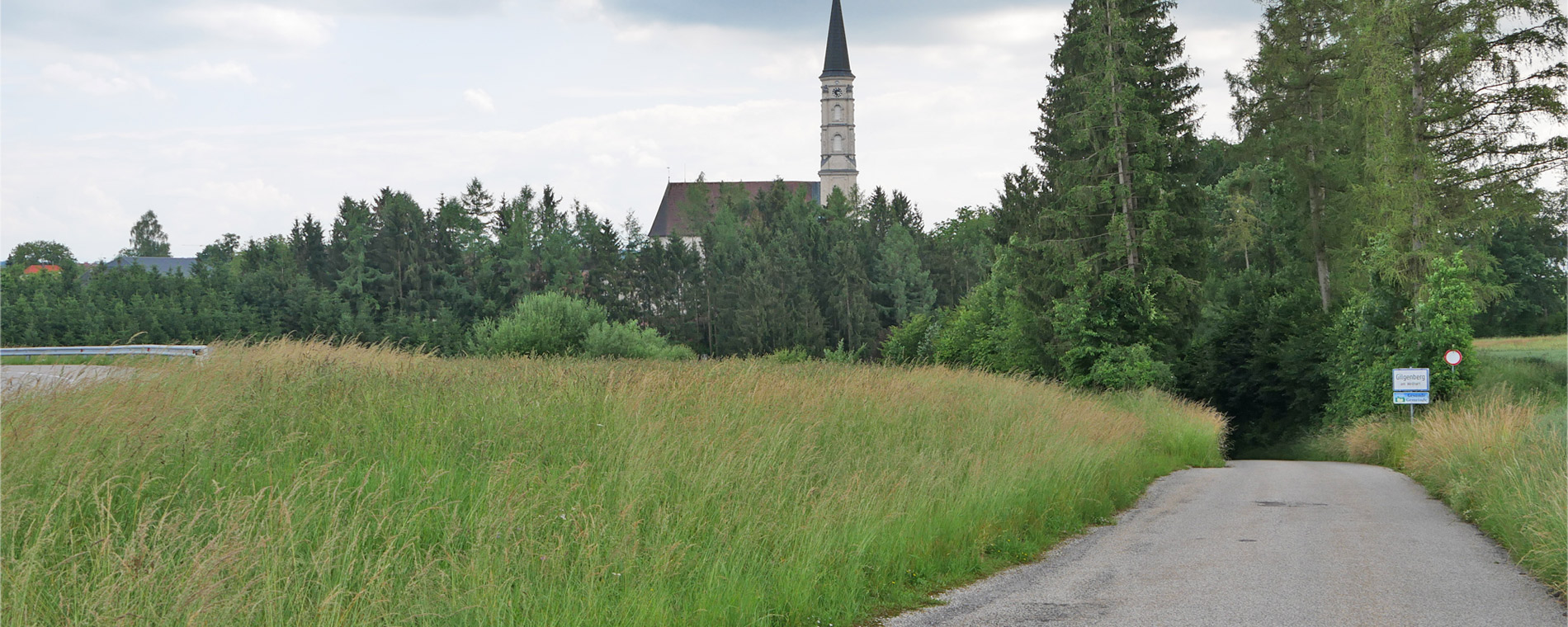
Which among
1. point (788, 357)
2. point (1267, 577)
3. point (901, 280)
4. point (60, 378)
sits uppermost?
point (901, 280)

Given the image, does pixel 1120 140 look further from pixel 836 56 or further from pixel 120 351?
pixel 836 56

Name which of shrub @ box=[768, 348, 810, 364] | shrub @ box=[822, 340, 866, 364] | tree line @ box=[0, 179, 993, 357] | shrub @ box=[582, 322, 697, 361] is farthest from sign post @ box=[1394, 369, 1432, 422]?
tree line @ box=[0, 179, 993, 357]

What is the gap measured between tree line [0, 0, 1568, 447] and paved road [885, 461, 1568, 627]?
2509cm

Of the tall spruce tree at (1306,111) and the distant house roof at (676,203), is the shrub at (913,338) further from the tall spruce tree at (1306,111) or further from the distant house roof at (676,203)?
the distant house roof at (676,203)

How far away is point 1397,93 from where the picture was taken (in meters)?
34.9

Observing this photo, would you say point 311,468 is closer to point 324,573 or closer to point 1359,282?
point 324,573

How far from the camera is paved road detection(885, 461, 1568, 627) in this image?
769 centimetres

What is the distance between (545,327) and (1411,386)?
107 ft

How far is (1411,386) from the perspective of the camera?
107 ft

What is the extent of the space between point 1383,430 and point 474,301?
240ft

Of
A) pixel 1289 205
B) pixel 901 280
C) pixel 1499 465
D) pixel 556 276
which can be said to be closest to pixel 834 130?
pixel 901 280

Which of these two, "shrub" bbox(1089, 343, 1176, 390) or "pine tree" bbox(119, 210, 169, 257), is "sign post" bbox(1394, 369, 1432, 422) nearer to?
"shrub" bbox(1089, 343, 1176, 390)

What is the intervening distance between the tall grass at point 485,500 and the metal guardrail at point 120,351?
2.17 ft

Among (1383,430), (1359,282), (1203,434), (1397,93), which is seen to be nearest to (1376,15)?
(1397,93)
